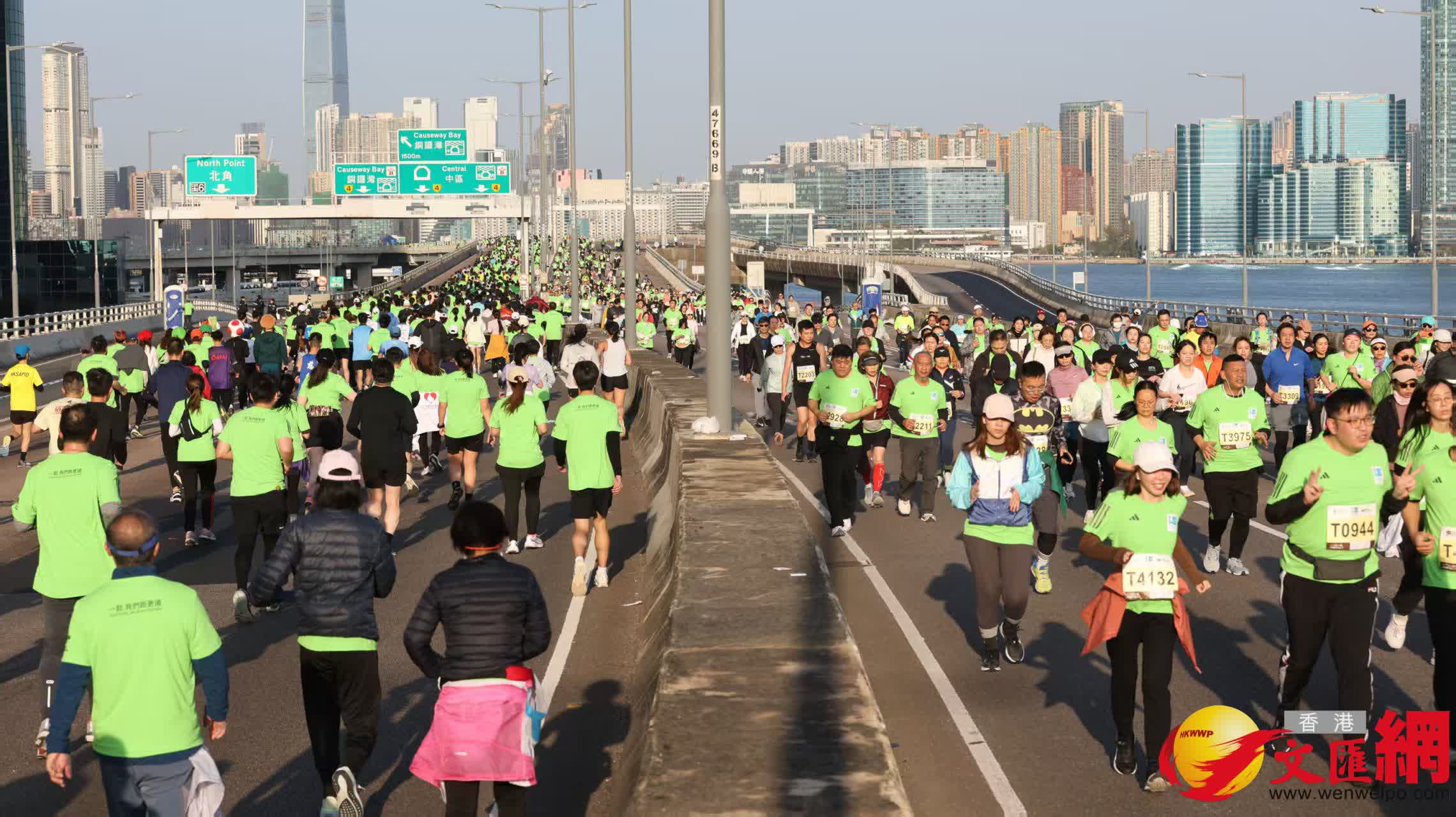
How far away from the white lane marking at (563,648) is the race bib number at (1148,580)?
285cm

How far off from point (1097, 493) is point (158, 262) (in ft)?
226

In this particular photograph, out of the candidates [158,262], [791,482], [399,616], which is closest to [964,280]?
[158,262]

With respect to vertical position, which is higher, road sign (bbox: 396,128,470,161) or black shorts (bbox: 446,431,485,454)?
road sign (bbox: 396,128,470,161)

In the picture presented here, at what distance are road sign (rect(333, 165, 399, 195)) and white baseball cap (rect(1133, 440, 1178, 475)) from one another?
3030 inches

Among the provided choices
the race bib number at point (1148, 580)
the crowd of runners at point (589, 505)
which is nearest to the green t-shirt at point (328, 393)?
the crowd of runners at point (589, 505)

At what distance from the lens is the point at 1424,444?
9109 millimetres

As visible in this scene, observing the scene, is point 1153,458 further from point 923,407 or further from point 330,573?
point 923,407

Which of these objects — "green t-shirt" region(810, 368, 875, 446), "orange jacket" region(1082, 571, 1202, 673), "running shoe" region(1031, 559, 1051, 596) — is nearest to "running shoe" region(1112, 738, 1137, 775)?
"orange jacket" region(1082, 571, 1202, 673)

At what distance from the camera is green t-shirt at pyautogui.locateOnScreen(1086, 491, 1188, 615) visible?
8.16m

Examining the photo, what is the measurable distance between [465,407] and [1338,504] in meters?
9.92

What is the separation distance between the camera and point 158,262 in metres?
78.4

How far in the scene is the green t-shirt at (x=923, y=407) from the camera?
16.2m

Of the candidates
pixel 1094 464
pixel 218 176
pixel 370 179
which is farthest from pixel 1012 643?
pixel 218 176

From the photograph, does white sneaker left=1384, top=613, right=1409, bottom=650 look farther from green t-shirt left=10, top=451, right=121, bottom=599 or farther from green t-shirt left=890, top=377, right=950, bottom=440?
green t-shirt left=10, top=451, right=121, bottom=599
